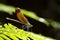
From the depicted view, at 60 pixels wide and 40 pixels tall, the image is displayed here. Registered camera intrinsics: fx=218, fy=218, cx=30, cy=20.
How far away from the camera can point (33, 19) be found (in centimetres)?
82

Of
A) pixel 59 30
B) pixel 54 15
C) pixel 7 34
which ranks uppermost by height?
pixel 54 15

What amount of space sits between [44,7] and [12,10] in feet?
2.77

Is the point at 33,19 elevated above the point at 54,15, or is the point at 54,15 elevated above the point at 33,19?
the point at 54,15

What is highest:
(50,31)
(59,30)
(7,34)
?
(59,30)

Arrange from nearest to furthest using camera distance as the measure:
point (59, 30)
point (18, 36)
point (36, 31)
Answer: point (18, 36)
point (36, 31)
point (59, 30)

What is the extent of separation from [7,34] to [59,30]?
3.15 feet

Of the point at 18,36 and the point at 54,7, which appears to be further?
the point at 54,7

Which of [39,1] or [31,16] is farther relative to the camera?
[39,1]

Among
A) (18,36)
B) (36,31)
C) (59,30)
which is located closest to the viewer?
(18,36)

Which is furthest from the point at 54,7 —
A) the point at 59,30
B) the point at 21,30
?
the point at 21,30

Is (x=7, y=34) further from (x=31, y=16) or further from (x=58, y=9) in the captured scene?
(x=58, y=9)

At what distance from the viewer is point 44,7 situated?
1640 millimetres

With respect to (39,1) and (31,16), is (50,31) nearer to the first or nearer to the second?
(31,16)

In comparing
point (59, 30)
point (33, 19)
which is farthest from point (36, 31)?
point (59, 30)
